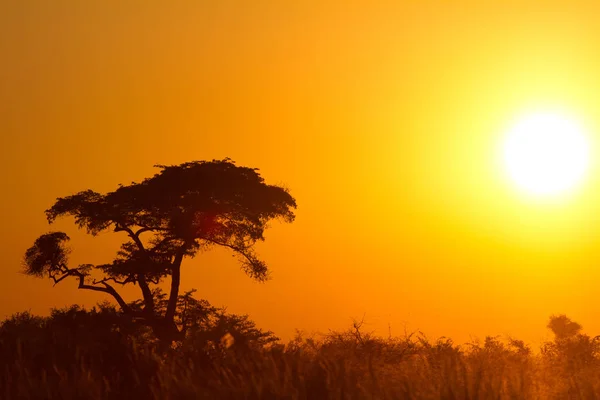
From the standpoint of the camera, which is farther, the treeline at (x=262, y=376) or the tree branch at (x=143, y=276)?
the tree branch at (x=143, y=276)

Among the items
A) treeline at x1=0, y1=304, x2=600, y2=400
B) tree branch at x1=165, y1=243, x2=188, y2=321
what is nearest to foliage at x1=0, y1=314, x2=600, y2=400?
treeline at x1=0, y1=304, x2=600, y2=400

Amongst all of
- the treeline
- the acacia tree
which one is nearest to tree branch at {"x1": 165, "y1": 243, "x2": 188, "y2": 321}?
the acacia tree

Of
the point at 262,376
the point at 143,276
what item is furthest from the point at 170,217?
the point at 262,376

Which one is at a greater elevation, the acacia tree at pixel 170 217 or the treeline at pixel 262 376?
the acacia tree at pixel 170 217

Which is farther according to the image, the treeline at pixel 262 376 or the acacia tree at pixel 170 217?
the acacia tree at pixel 170 217

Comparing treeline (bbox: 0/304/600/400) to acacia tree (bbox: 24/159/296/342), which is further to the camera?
acacia tree (bbox: 24/159/296/342)

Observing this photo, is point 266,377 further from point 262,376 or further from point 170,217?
point 170,217

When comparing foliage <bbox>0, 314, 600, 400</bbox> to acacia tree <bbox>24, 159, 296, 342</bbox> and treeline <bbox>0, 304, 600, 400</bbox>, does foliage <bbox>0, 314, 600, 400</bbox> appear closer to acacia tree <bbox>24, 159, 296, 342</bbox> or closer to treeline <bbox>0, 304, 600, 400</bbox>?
treeline <bbox>0, 304, 600, 400</bbox>

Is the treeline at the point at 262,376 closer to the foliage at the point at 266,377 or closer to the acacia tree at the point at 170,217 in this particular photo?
the foliage at the point at 266,377

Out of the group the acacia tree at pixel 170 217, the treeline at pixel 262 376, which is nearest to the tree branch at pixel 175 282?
the acacia tree at pixel 170 217

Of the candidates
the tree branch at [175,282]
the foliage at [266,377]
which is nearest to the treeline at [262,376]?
the foliage at [266,377]

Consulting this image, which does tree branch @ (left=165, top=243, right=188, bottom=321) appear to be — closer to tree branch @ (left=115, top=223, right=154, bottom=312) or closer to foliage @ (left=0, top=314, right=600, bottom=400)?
tree branch @ (left=115, top=223, right=154, bottom=312)

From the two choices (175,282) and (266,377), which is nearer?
(266,377)

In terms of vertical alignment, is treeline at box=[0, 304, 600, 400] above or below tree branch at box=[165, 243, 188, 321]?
below
